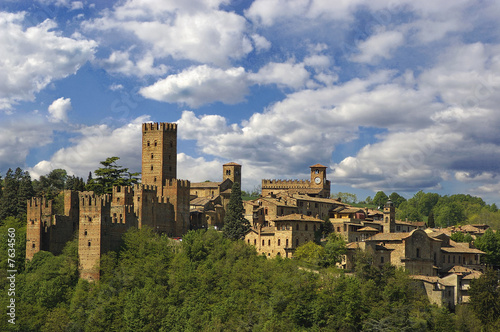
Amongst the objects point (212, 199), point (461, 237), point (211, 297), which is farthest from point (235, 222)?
point (461, 237)

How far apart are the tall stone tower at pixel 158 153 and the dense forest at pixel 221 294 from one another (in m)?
13.3

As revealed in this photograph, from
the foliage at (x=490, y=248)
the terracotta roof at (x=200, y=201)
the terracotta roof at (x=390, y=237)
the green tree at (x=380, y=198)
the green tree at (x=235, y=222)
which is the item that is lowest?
the foliage at (x=490, y=248)

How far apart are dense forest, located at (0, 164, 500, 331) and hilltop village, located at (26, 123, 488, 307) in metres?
1.88

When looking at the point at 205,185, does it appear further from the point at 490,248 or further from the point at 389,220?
the point at 490,248

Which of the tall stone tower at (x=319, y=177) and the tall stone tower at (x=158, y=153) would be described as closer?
the tall stone tower at (x=158, y=153)

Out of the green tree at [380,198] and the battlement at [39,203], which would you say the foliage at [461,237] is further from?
the green tree at [380,198]

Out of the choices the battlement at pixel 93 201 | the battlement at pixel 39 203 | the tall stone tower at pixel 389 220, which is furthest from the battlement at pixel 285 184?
the battlement at pixel 39 203

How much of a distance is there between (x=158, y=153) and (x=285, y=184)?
26.5 metres

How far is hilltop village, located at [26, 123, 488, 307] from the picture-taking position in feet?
226

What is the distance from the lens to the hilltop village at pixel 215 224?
2717 inches

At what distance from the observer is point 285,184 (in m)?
105

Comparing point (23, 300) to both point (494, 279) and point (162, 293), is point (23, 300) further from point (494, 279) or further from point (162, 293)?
point (494, 279)

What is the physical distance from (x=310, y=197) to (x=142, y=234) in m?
26.8

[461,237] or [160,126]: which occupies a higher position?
[160,126]
